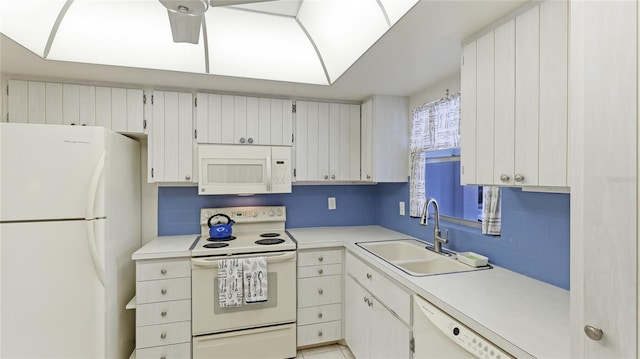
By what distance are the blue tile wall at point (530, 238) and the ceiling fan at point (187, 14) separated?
1.69m

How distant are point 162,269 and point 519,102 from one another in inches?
94.0

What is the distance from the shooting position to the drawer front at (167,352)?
2.17 m

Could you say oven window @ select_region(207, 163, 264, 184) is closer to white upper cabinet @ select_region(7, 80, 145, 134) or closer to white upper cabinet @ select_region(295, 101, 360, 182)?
white upper cabinet @ select_region(295, 101, 360, 182)

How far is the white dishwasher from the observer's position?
1.11 meters

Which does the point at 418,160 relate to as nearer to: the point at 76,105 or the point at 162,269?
the point at 162,269

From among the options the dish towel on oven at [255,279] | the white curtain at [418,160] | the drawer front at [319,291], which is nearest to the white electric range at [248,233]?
the dish towel on oven at [255,279]

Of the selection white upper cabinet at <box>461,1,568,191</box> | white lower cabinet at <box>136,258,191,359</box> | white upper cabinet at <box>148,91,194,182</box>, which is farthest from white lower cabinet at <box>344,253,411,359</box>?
white upper cabinet at <box>148,91,194,182</box>

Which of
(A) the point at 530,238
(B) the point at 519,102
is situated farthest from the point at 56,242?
(A) the point at 530,238

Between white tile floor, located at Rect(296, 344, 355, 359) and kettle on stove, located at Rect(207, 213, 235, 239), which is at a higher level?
kettle on stove, located at Rect(207, 213, 235, 239)

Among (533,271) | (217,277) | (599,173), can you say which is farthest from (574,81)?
(217,277)

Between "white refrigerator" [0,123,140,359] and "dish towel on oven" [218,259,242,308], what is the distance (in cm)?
71

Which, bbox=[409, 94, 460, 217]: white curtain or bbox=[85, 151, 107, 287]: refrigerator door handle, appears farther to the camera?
bbox=[409, 94, 460, 217]: white curtain

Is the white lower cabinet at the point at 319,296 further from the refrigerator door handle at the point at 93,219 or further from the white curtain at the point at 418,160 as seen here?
the refrigerator door handle at the point at 93,219

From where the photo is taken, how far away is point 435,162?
254 cm
